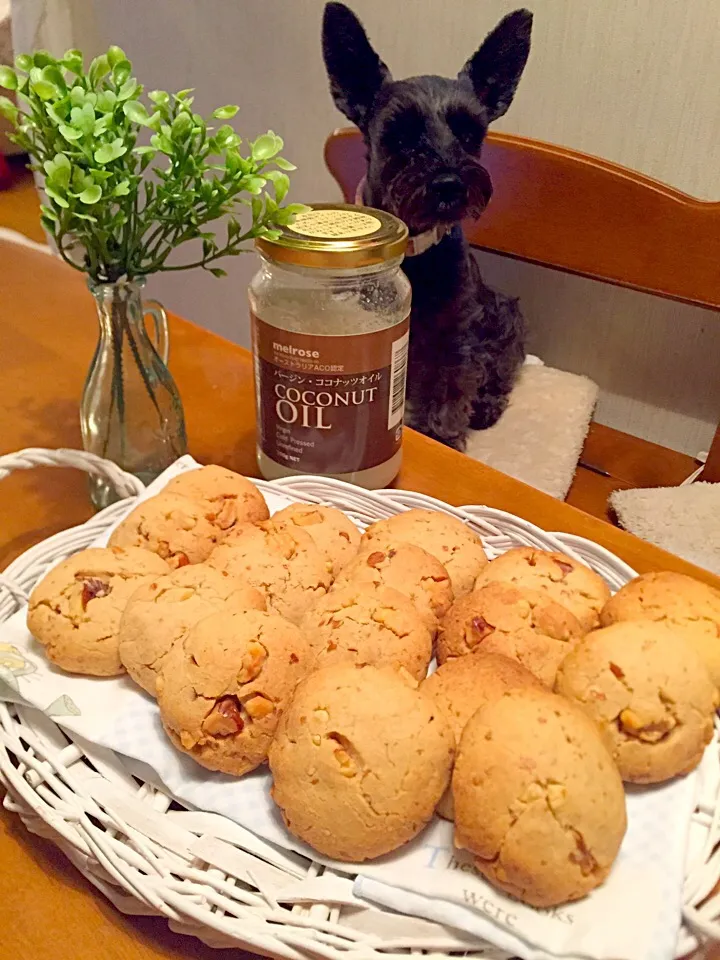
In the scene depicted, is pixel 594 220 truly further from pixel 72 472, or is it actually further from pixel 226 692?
pixel 226 692

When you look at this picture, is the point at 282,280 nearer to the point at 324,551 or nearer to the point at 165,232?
the point at 165,232

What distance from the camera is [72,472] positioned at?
0.83 meters

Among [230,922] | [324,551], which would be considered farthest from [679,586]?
[230,922]

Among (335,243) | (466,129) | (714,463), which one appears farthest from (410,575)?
(714,463)

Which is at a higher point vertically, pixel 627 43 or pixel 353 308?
pixel 627 43

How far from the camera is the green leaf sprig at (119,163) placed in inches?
20.9

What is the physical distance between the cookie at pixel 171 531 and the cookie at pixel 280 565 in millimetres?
24

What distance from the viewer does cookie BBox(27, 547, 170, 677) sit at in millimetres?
529

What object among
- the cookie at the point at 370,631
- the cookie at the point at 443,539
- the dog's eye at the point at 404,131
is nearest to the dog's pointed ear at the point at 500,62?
the dog's eye at the point at 404,131

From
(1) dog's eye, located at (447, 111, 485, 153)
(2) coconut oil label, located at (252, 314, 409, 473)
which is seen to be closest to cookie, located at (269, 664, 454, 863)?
(2) coconut oil label, located at (252, 314, 409, 473)

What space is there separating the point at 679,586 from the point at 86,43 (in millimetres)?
1924

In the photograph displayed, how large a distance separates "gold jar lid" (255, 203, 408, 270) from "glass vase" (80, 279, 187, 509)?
4.9 inches

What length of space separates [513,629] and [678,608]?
0.11 m

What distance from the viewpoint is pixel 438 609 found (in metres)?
0.56
